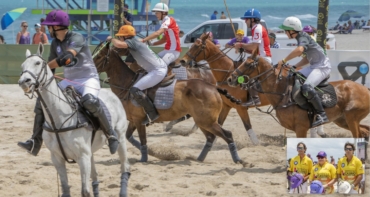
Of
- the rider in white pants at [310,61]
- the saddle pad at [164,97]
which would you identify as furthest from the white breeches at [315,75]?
the saddle pad at [164,97]

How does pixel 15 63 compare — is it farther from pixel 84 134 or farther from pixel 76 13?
pixel 84 134

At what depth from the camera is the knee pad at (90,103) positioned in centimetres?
827

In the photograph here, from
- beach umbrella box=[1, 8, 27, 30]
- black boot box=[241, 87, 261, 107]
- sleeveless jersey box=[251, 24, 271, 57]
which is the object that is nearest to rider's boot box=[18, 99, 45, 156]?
black boot box=[241, 87, 261, 107]

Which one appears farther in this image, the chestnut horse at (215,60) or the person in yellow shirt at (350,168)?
the chestnut horse at (215,60)

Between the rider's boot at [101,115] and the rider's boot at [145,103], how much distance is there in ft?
8.65

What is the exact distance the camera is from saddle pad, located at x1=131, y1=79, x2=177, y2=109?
37.3ft

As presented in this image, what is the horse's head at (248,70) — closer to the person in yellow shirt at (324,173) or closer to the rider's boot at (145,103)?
the rider's boot at (145,103)

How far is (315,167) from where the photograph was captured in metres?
8.59

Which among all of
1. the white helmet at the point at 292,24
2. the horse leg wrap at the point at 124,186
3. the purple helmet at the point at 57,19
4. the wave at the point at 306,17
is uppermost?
the purple helmet at the point at 57,19

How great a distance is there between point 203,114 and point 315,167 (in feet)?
9.78

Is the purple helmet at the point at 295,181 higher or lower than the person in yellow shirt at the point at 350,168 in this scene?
lower

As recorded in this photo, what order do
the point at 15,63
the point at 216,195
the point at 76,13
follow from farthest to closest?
the point at 76,13 < the point at 15,63 < the point at 216,195

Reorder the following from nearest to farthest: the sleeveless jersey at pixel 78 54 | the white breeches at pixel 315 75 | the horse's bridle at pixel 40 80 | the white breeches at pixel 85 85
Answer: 1. the horse's bridle at pixel 40 80
2. the sleeveless jersey at pixel 78 54
3. the white breeches at pixel 85 85
4. the white breeches at pixel 315 75

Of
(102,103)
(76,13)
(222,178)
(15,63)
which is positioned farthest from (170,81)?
(76,13)
